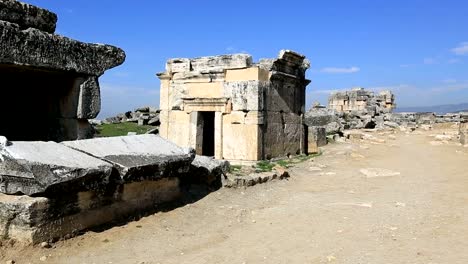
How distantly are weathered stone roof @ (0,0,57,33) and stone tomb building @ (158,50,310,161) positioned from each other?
7.81 metres

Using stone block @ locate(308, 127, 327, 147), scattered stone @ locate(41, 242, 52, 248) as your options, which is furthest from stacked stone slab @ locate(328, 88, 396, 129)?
scattered stone @ locate(41, 242, 52, 248)

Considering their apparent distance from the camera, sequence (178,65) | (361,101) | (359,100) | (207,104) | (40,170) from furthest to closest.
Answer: (359,100)
(361,101)
(178,65)
(207,104)
(40,170)

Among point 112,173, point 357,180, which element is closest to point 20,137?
point 112,173

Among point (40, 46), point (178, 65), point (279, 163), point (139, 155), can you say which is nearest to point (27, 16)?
point (40, 46)

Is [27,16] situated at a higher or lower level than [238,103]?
higher

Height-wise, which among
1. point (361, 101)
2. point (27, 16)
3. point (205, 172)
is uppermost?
point (27, 16)

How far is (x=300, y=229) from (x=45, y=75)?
3776 millimetres

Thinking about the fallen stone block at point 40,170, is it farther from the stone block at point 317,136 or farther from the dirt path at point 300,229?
the stone block at point 317,136

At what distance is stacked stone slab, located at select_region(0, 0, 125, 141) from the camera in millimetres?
4426

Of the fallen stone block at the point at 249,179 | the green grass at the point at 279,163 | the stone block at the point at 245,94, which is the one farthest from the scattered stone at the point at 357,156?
the fallen stone block at the point at 249,179

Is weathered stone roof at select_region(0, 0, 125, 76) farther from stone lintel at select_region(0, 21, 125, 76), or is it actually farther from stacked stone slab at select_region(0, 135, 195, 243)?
stacked stone slab at select_region(0, 135, 195, 243)

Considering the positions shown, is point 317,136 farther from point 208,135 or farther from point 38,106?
point 38,106

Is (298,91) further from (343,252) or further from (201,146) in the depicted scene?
(343,252)

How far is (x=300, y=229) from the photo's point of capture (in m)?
5.51
